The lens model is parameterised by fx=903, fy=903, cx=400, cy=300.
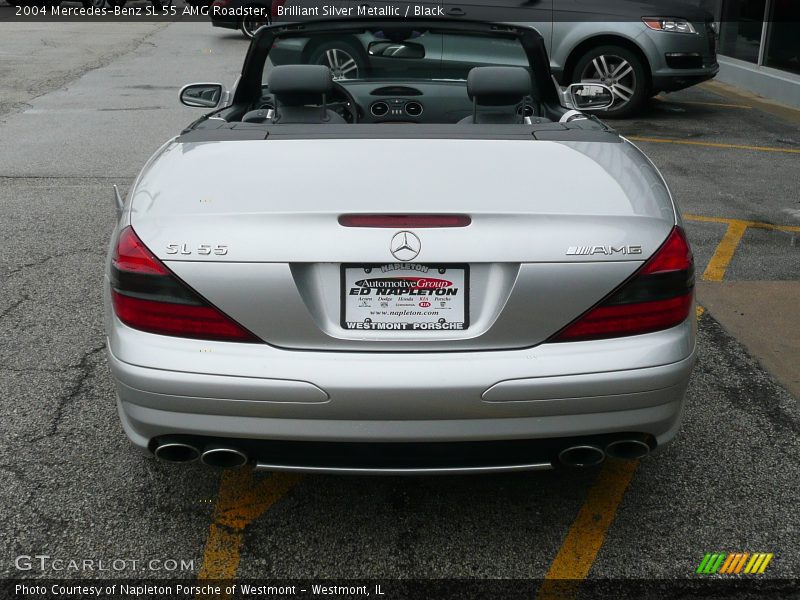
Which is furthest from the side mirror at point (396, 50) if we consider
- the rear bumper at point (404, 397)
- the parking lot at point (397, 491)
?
the rear bumper at point (404, 397)

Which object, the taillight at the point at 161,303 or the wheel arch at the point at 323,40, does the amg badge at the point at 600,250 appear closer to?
the taillight at the point at 161,303

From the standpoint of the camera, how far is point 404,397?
242 centimetres

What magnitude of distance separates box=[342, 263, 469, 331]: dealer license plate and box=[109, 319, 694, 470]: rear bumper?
9 cm

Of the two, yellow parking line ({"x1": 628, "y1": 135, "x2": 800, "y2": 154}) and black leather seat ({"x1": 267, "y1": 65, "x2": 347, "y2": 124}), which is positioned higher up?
black leather seat ({"x1": 267, "y1": 65, "x2": 347, "y2": 124})

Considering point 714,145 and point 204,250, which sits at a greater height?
point 204,250

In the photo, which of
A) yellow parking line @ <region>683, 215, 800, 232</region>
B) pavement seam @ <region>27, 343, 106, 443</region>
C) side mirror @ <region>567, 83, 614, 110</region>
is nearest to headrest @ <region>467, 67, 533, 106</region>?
side mirror @ <region>567, 83, 614, 110</region>

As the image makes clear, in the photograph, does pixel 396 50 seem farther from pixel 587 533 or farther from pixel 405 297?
pixel 587 533

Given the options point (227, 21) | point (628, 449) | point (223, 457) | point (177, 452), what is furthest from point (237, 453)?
point (227, 21)

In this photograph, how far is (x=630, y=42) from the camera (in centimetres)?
1077

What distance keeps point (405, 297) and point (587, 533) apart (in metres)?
1.10

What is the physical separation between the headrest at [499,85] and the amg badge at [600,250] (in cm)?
133

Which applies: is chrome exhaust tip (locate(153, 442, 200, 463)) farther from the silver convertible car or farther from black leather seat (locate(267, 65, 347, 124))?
black leather seat (locate(267, 65, 347, 124))

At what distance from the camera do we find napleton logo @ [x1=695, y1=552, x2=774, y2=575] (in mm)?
2762

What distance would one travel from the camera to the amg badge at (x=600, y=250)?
97.3 inches
